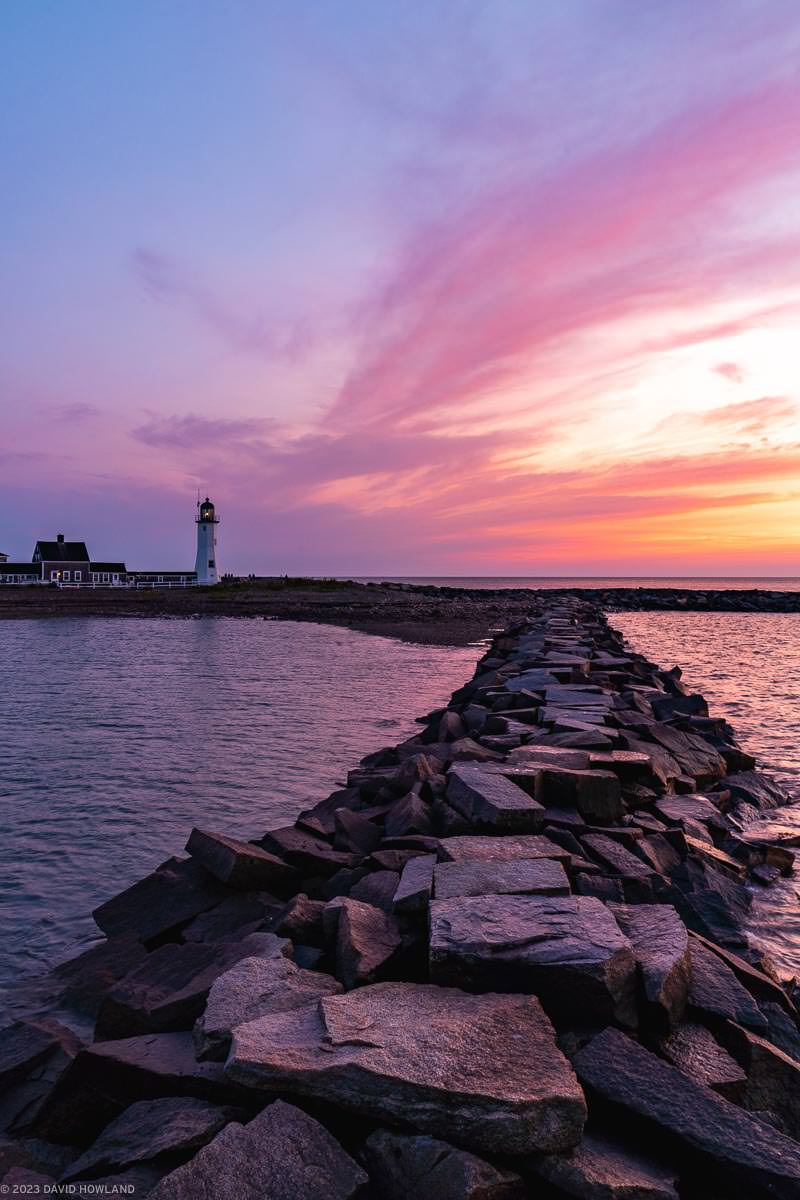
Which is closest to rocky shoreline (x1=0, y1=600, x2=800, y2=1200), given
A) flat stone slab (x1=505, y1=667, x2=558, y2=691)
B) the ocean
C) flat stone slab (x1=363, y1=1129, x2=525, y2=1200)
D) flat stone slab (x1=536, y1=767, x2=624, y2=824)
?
flat stone slab (x1=363, y1=1129, x2=525, y2=1200)

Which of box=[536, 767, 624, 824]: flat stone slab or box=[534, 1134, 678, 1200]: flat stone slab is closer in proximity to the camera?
box=[534, 1134, 678, 1200]: flat stone slab

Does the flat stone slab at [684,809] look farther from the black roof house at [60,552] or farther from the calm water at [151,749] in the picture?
the black roof house at [60,552]

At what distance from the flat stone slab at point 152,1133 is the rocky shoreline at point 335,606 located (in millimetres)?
24184

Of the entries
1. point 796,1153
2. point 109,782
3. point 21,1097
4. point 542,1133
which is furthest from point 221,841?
point 109,782

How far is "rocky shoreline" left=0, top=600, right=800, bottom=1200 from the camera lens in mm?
2186

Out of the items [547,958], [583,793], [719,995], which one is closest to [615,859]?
[583,793]

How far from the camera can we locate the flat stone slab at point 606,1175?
209 centimetres

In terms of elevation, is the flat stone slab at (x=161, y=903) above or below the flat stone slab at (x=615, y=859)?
below

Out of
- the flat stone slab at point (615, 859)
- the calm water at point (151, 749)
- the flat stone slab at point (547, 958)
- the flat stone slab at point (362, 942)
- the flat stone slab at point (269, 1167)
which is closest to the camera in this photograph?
the flat stone slab at point (269, 1167)

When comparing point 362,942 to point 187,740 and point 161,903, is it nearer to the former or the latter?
point 161,903

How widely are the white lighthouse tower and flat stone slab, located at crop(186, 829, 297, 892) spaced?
67431 millimetres

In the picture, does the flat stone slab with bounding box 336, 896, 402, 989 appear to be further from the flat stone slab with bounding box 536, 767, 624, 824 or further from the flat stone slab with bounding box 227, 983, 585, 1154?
the flat stone slab with bounding box 536, 767, 624, 824

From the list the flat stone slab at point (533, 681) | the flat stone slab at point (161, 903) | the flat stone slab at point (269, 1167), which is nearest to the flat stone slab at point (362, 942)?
the flat stone slab at point (269, 1167)

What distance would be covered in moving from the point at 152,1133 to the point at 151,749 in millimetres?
8282
